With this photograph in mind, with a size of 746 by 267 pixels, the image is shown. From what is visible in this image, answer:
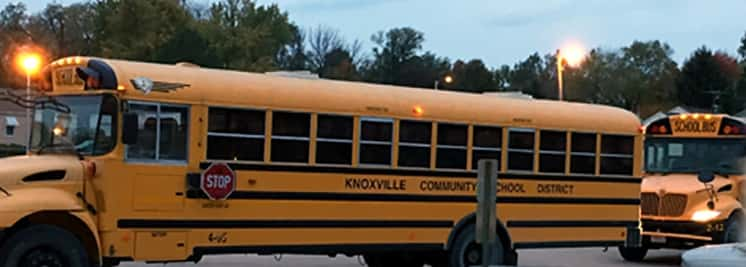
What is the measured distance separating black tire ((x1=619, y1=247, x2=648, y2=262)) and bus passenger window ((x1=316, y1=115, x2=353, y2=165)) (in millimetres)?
8301

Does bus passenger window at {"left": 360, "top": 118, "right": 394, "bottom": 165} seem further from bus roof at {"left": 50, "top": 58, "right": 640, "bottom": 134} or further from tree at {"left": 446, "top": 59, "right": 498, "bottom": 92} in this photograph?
tree at {"left": 446, "top": 59, "right": 498, "bottom": 92}

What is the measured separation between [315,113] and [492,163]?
2.91 meters

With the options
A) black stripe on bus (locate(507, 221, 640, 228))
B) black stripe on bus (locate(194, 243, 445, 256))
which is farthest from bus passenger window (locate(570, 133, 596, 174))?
black stripe on bus (locate(194, 243, 445, 256))

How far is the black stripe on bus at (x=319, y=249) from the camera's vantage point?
11734mm

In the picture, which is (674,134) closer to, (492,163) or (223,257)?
(223,257)

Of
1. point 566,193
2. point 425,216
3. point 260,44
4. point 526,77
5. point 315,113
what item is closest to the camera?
point 315,113

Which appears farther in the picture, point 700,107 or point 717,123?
point 700,107

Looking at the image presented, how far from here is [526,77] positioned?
112875 mm

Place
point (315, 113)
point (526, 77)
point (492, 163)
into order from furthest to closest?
1. point (526, 77)
2. point (315, 113)
3. point (492, 163)

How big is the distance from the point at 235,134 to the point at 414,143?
8.17 feet

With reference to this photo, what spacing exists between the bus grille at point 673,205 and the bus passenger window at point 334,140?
7.75 meters

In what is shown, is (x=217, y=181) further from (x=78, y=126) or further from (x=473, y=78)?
(x=473, y=78)

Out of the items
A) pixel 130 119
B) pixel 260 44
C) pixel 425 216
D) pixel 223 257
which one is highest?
pixel 260 44

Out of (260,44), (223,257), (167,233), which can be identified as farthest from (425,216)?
(260,44)
